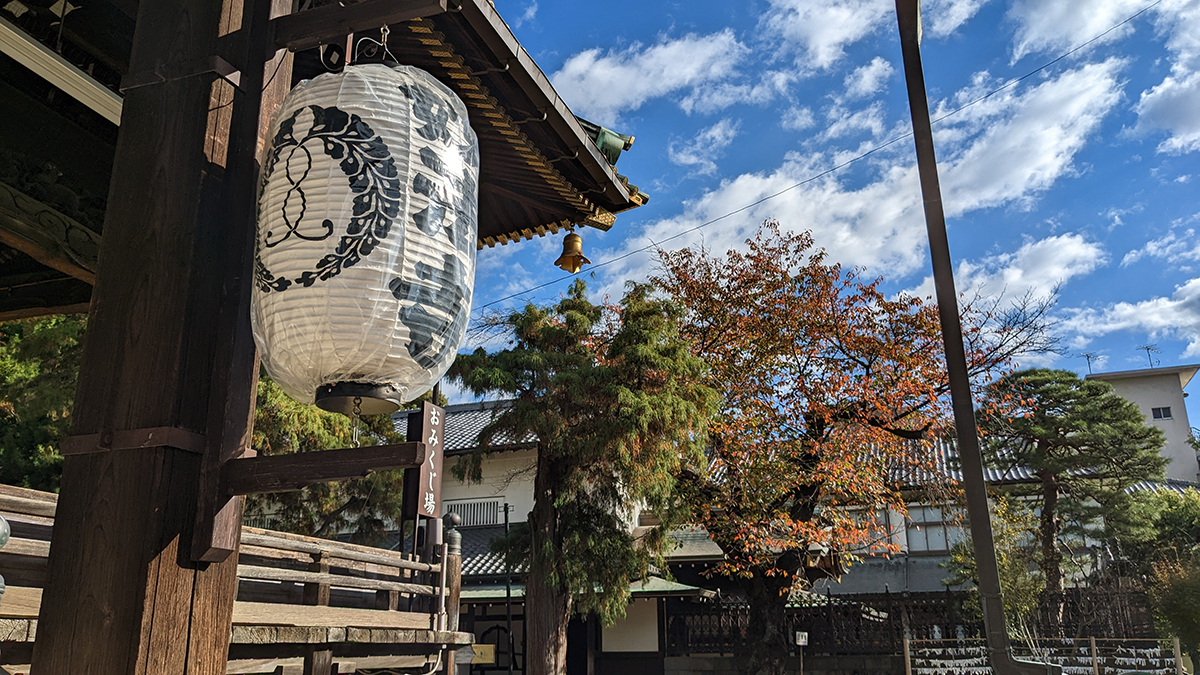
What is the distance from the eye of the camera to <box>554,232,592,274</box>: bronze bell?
4.29m

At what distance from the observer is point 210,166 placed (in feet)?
6.86

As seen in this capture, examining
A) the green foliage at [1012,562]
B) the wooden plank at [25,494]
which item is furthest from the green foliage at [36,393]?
the green foliage at [1012,562]

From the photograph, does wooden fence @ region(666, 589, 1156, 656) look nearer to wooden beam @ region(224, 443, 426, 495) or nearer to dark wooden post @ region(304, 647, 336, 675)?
dark wooden post @ region(304, 647, 336, 675)

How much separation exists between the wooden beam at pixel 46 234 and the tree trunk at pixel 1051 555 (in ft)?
63.2

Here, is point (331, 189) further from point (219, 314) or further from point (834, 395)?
point (834, 395)

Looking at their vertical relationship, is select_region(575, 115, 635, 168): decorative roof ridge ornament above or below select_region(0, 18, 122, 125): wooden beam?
below

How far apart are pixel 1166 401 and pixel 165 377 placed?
138 feet

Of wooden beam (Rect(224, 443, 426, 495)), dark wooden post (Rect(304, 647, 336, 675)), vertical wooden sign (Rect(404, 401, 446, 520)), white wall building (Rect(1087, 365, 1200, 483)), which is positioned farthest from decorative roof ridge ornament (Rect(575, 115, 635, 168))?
white wall building (Rect(1087, 365, 1200, 483))

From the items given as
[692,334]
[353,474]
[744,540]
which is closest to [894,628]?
[744,540]

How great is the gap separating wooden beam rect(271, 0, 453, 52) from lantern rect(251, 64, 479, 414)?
114 millimetres

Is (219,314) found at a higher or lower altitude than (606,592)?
higher

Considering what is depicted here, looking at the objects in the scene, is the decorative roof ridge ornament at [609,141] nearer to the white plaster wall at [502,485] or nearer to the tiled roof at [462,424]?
the white plaster wall at [502,485]

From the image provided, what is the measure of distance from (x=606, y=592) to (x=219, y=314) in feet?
35.0

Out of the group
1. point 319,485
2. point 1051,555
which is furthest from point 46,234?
point 1051,555
